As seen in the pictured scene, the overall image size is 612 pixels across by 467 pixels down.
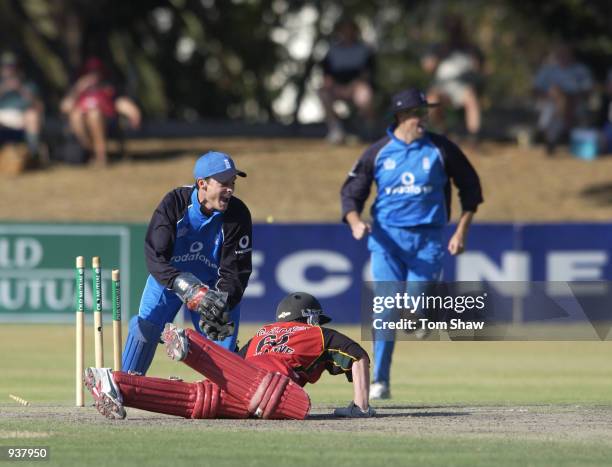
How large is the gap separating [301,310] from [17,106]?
1597 centimetres

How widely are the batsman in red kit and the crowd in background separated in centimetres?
1432

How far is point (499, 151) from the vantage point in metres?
26.8

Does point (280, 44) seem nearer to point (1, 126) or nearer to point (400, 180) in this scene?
point (1, 126)

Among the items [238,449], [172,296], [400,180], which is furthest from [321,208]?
[238,449]

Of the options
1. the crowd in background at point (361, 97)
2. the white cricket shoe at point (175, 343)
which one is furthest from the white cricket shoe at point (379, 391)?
the crowd in background at point (361, 97)

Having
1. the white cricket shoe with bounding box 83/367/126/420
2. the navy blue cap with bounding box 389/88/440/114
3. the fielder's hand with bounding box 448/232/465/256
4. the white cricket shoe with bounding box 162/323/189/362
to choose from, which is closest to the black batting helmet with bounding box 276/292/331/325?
the white cricket shoe with bounding box 162/323/189/362

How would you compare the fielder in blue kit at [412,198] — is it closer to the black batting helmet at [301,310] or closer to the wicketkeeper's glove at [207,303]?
the black batting helmet at [301,310]

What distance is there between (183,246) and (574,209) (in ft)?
49.0

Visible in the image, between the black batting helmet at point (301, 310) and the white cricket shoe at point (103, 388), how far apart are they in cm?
148

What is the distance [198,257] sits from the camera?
34.8ft

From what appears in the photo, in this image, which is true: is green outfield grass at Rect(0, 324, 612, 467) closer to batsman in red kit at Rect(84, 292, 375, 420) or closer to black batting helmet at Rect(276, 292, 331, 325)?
batsman in red kit at Rect(84, 292, 375, 420)

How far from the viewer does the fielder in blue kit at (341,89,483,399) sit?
41.6 ft

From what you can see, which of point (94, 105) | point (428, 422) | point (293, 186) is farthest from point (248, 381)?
point (293, 186)

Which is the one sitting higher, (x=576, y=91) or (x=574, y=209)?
(x=576, y=91)
